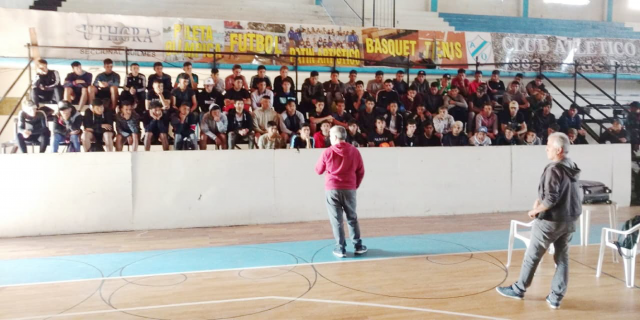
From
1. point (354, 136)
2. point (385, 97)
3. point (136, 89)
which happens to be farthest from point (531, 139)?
point (136, 89)

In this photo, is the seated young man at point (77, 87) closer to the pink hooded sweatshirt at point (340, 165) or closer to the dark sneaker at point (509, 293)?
the pink hooded sweatshirt at point (340, 165)

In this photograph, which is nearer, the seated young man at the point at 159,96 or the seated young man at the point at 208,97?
the seated young man at the point at 159,96

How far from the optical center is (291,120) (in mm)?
8664

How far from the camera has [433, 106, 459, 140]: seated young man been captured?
910 cm

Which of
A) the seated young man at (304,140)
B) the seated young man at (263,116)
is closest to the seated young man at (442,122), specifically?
A: the seated young man at (304,140)

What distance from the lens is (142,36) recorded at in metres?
9.86

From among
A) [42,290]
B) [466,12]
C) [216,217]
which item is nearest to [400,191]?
[216,217]

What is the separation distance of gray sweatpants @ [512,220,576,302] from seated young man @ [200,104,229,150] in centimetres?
537

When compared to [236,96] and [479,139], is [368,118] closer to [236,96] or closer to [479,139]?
[479,139]

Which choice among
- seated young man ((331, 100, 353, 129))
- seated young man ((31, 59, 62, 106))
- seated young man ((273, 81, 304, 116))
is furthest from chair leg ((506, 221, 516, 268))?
seated young man ((31, 59, 62, 106))

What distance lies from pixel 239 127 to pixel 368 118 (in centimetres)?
223

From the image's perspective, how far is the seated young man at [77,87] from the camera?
8281mm

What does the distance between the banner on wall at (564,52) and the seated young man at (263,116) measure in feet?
20.6

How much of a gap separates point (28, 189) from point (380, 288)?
525 cm
